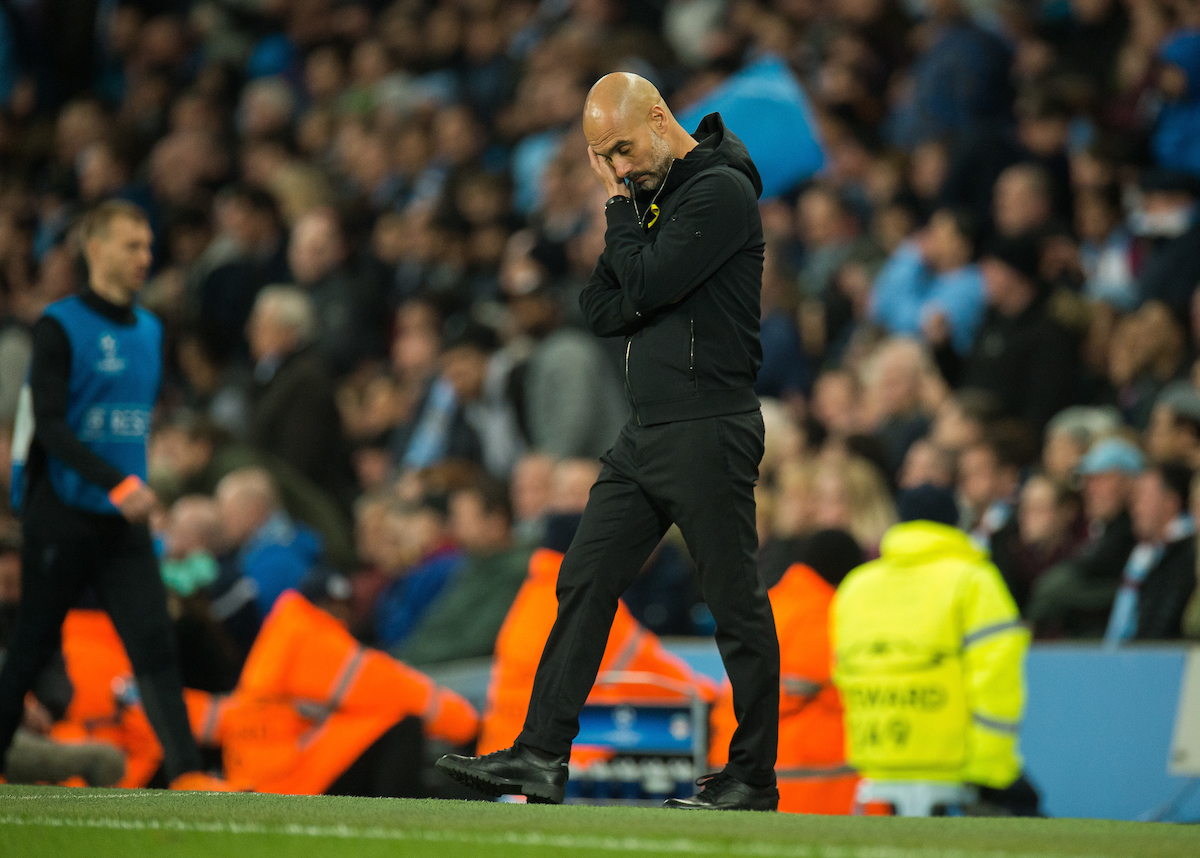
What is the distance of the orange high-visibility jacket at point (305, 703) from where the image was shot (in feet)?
25.1

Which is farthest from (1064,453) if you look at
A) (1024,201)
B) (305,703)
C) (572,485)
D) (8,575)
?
(8,575)

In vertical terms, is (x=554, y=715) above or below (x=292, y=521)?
below

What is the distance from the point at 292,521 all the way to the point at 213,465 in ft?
2.26

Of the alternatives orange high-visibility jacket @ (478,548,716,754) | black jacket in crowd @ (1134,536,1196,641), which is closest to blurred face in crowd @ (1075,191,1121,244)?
black jacket in crowd @ (1134,536,1196,641)

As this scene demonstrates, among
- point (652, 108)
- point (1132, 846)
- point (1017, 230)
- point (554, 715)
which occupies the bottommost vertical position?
point (1132, 846)

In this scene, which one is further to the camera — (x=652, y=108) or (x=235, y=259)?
(x=235, y=259)

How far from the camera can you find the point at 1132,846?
11.0 ft

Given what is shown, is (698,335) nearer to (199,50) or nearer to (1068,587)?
(1068,587)

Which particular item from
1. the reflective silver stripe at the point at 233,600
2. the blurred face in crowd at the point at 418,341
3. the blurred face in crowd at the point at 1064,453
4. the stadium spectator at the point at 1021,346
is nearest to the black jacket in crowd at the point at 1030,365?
the stadium spectator at the point at 1021,346

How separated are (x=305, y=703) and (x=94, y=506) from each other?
1.99m

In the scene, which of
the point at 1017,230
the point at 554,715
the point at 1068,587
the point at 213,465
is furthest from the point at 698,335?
the point at 213,465

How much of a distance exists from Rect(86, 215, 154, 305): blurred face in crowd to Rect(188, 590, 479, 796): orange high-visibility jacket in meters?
2.02

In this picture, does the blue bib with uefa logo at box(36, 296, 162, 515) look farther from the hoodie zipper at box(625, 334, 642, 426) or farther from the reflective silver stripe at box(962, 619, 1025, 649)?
the reflective silver stripe at box(962, 619, 1025, 649)

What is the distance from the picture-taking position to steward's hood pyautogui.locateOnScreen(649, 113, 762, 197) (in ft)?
15.7
